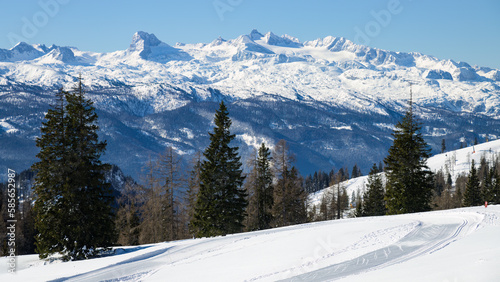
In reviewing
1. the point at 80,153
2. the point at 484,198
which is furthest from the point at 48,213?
the point at 484,198

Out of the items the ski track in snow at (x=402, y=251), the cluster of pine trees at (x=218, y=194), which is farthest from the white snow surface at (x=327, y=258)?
the cluster of pine trees at (x=218, y=194)

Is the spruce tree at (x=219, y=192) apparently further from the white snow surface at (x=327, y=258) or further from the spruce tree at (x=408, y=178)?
the spruce tree at (x=408, y=178)

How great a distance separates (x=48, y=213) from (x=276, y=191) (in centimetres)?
2817

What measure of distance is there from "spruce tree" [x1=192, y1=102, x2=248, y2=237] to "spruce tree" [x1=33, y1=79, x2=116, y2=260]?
1336 cm

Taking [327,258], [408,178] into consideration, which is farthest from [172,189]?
[327,258]

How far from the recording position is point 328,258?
19562 mm

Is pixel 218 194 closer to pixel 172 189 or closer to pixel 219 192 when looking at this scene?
pixel 219 192

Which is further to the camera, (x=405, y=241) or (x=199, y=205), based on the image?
(x=199, y=205)

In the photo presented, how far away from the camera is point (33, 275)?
21250mm

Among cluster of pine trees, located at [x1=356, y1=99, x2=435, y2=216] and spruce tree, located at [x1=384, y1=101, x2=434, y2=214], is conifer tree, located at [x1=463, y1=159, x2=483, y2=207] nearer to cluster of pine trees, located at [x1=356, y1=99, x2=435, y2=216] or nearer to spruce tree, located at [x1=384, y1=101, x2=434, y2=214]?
cluster of pine trees, located at [x1=356, y1=99, x2=435, y2=216]

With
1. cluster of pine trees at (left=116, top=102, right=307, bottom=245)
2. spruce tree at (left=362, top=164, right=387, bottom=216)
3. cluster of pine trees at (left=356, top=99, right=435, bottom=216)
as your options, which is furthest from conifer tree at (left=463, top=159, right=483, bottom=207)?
cluster of pine trees at (left=116, top=102, right=307, bottom=245)

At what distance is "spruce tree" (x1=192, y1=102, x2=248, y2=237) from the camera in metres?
42.4

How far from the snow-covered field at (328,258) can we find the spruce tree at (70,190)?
7.82 ft

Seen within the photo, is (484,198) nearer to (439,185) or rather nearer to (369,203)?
(369,203)
